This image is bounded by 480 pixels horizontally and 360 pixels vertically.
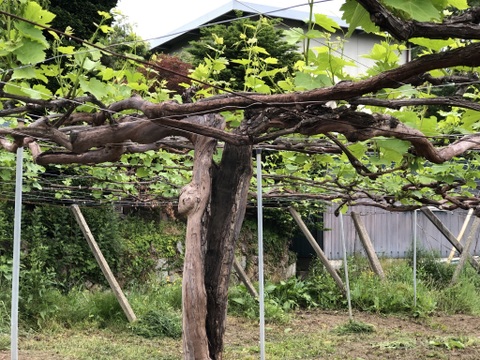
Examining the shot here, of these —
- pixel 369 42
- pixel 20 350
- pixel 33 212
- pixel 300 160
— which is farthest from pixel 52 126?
pixel 369 42

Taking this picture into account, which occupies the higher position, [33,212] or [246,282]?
[33,212]

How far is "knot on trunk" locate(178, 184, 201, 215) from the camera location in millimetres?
3684

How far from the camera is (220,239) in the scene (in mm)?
3812

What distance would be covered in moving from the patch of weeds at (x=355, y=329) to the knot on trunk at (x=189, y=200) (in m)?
5.26

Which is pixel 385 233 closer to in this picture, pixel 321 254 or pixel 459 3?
pixel 321 254

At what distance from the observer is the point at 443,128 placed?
4.35m

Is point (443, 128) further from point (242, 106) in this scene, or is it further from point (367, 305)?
point (367, 305)

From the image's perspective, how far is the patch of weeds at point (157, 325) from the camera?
7.83 metres

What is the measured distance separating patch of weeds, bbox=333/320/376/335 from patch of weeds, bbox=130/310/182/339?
208 centimetres

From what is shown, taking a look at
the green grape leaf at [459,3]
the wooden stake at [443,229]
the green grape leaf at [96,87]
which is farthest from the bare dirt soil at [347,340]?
the green grape leaf at [459,3]

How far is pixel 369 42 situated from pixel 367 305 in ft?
33.3

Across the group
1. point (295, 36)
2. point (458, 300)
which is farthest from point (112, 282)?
point (295, 36)

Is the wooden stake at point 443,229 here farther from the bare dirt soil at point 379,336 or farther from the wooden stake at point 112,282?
the wooden stake at point 112,282

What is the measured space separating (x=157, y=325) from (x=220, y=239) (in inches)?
175
